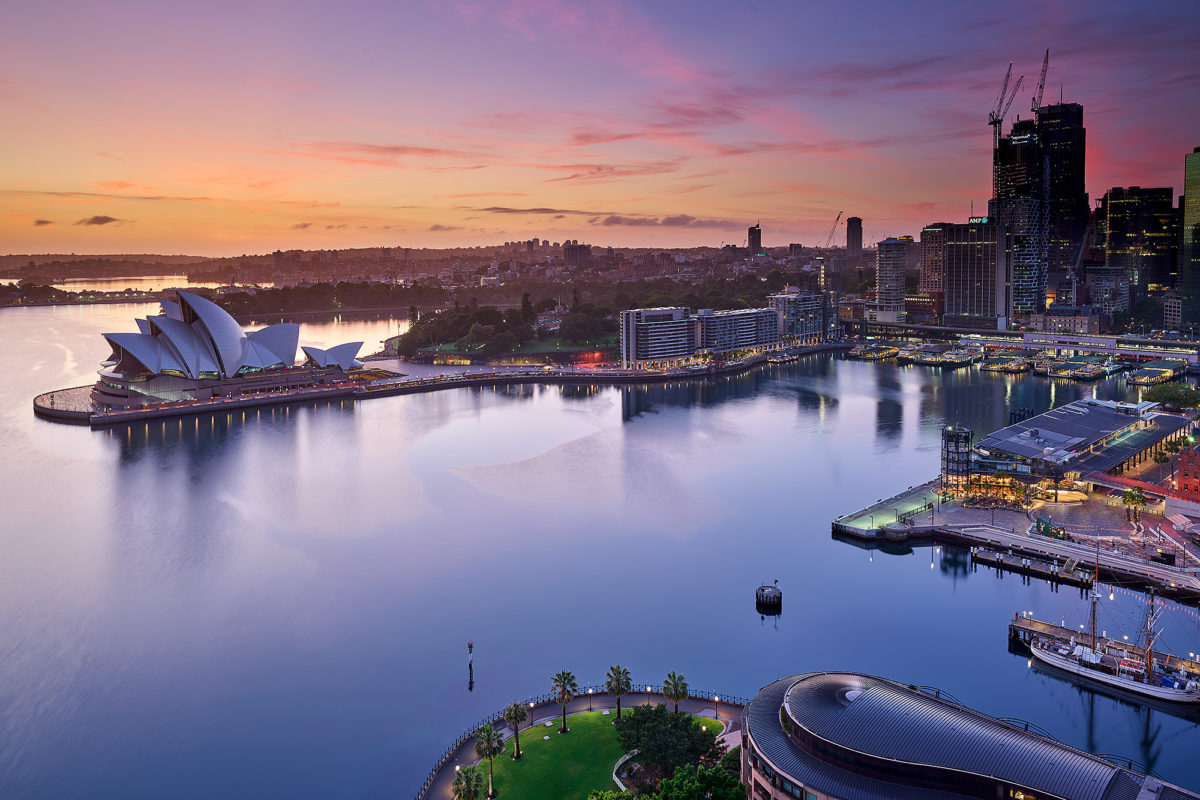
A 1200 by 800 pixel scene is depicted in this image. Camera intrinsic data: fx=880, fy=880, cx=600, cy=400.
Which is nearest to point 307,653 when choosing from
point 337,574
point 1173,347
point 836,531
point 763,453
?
point 337,574

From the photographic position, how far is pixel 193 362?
25.9 metres

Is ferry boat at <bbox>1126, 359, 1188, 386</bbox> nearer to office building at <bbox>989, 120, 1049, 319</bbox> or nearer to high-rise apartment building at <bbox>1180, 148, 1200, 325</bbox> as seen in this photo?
high-rise apartment building at <bbox>1180, 148, 1200, 325</bbox>

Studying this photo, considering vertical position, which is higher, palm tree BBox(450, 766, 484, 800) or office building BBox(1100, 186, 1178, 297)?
office building BBox(1100, 186, 1178, 297)

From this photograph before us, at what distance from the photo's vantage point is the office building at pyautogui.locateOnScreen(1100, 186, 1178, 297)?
58875 mm

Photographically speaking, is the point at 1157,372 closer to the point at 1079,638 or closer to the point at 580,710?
the point at 1079,638

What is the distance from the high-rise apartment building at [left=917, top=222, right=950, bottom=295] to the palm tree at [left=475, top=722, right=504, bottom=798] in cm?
4571

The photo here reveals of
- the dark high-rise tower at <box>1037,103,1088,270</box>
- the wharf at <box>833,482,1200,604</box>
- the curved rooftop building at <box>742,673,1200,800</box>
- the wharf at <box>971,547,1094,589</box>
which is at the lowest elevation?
the wharf at <box>971,547,1094,589</box>

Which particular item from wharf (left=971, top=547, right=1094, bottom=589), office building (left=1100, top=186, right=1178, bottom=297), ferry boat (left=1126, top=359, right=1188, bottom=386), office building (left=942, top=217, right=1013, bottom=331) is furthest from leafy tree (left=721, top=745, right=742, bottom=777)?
office building (left=1100, top=186, right=1178, bottom=297)

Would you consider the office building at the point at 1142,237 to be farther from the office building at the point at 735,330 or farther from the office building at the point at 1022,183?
the office building at the point at 735,330

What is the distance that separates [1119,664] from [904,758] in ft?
17.1

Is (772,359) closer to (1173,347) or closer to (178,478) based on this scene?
(1173,347)

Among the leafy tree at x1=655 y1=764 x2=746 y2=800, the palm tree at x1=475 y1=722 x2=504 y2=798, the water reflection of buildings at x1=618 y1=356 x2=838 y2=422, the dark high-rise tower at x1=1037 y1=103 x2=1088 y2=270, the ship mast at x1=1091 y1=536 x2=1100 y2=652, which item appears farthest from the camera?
the dark high-rise tower at x1=1037 y1=103 x2=1088 y2=270

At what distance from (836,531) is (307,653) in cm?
850

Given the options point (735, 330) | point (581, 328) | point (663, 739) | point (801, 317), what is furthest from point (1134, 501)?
point (801, 317)
